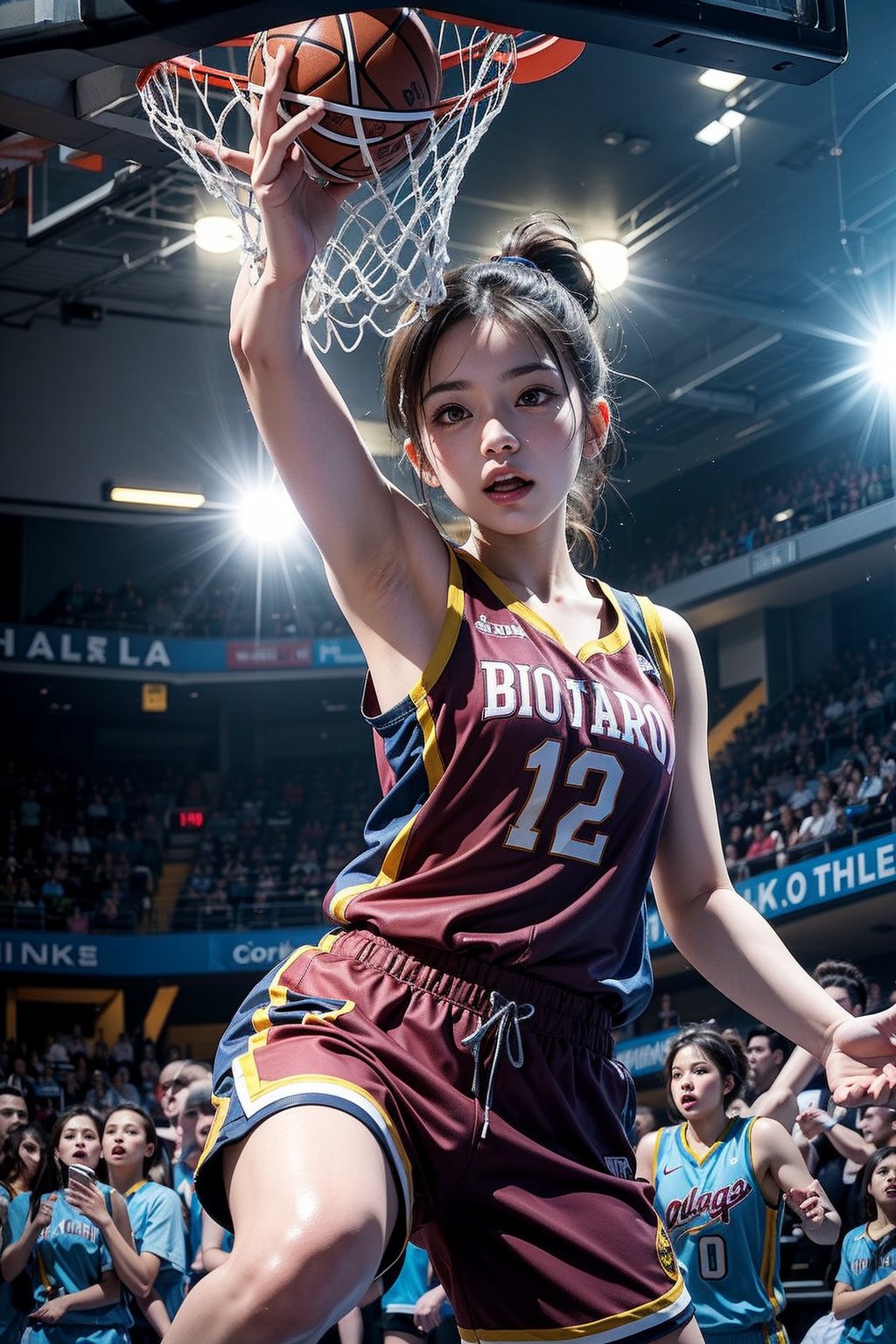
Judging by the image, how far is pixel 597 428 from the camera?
267 cm

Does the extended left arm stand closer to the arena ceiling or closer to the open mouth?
the open mouth

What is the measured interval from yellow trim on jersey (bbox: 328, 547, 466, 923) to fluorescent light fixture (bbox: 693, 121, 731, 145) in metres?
15.1

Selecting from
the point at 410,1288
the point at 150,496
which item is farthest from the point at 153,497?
the point at 410,1288

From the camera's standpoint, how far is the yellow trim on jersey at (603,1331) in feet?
6.70

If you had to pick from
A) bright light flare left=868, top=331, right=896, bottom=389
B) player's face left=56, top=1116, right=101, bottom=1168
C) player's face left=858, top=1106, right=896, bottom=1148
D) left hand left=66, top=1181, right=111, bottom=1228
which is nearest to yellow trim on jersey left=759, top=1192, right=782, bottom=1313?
player's face left=858, top=1106, right=896, bottom=1148

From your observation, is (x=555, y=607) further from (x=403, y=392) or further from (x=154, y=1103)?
(x=154, y=1103)

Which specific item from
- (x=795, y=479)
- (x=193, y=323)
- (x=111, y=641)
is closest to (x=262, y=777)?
(x=111, y=641)

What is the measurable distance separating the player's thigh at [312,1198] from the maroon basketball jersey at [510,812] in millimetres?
348

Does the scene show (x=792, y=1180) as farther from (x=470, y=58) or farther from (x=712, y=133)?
(x=712, y=133)

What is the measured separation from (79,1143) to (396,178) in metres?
4.96

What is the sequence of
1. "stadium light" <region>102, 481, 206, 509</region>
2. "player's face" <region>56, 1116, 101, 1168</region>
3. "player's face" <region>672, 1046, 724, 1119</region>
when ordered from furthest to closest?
"stadium light" <region>102, 481, 206, 509</region> → "player's face" <region>56, 1116, 101, 1168</region> → "player's face" <region>672, 1046, 724, 1119</region>

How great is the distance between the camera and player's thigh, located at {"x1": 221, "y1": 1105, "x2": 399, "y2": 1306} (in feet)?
5.63

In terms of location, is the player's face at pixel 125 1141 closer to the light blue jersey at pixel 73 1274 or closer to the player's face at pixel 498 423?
the light blue jersey at pixel 73 1274

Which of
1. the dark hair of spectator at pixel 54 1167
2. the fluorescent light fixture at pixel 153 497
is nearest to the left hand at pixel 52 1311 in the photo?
the dark hair of spectator at pixel 54 1167
